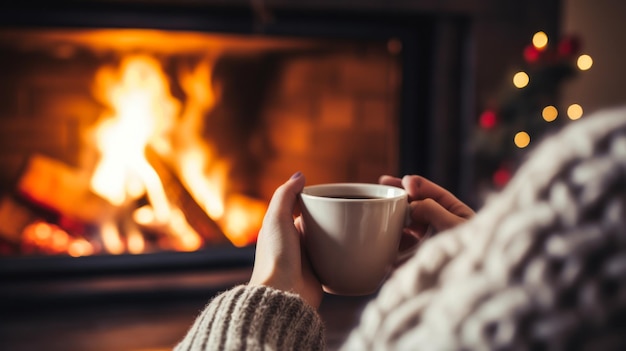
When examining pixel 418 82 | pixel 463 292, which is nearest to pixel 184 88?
pixel 418 82

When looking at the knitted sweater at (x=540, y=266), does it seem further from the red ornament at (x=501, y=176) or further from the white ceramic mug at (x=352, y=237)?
the red ornament at (x=501, y=176)

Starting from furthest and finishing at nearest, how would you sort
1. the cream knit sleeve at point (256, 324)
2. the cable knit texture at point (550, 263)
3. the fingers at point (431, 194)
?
the fingers at point (431, 194) → the cream knit sleeve at point (256, 324) → the cable knit texture at point (550, 263)

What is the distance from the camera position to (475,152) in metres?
1.59

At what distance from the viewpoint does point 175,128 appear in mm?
1551

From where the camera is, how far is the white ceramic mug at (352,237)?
2.07 ft

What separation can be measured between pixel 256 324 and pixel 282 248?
0.62 ft

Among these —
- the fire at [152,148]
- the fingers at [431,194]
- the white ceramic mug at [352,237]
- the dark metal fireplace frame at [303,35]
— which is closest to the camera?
the white ceramic mug at [352,237]

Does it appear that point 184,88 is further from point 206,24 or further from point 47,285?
point 47,285

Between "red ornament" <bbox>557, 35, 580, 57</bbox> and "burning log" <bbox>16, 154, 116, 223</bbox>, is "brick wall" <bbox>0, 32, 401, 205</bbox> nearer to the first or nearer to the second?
"burning log" <bbox>16, 154, 116, 223</bbox>

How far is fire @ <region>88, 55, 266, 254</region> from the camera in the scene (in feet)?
4.97

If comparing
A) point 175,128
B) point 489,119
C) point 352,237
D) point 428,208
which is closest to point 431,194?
point 428,208

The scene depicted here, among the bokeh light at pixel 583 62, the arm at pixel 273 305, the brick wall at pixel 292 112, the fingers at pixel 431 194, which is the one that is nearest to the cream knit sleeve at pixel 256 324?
the arm at pixel 273 305

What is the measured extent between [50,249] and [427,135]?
1086 mm

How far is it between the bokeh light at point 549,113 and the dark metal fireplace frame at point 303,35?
17cm
